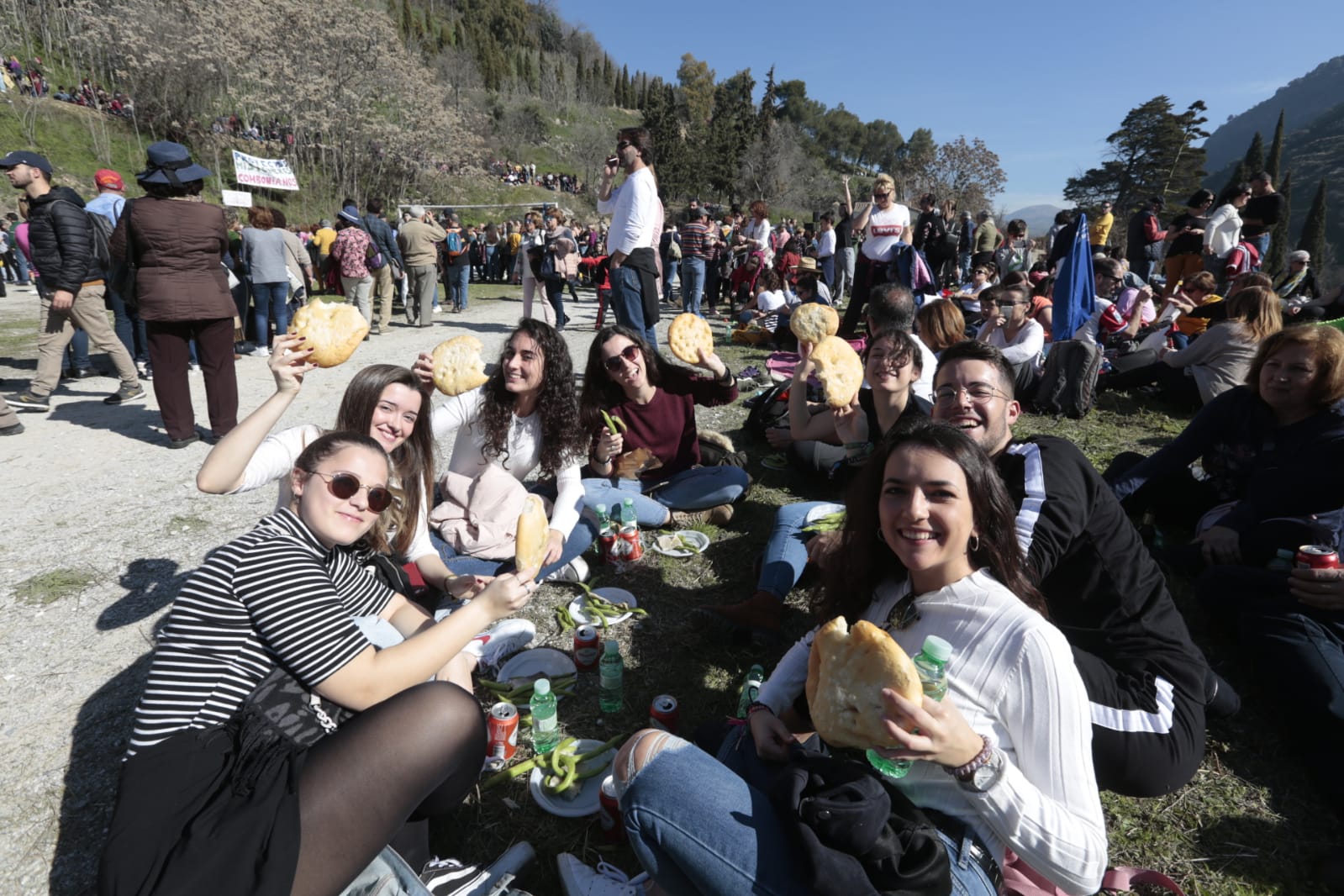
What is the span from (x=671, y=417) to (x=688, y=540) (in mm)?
932

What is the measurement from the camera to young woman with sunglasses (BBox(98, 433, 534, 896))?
1608 millimetres

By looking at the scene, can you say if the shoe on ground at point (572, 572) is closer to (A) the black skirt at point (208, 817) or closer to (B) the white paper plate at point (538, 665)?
Result: (B) the white paper plate at point (538, 665)

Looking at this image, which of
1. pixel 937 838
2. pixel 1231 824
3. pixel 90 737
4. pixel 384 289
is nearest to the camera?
pixel 937 838

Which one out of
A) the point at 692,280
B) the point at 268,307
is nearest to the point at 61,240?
the point at 268,307

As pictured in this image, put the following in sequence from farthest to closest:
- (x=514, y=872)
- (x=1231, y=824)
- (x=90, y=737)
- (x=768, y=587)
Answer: (x=768, y=587), (x=90, y=737), (x=1231, y=824), (x=514, y=872)

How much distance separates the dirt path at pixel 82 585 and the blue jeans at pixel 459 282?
7.27 metres

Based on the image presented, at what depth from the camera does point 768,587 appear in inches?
139

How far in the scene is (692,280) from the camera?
12891 millimetres

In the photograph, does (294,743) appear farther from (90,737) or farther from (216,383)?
(216,383)

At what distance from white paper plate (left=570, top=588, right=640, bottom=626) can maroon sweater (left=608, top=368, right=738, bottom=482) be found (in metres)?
1.09

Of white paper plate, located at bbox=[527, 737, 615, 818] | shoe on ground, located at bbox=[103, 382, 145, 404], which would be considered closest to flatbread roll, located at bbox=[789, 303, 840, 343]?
white paper plate, located at bbox=[527, 737, 615, 818]

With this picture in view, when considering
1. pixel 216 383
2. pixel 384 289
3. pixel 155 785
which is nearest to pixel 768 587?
pixel 155 785

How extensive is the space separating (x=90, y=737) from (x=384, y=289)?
9.96 m

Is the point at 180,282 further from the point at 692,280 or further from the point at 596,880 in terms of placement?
Answer: the point at 692,280
